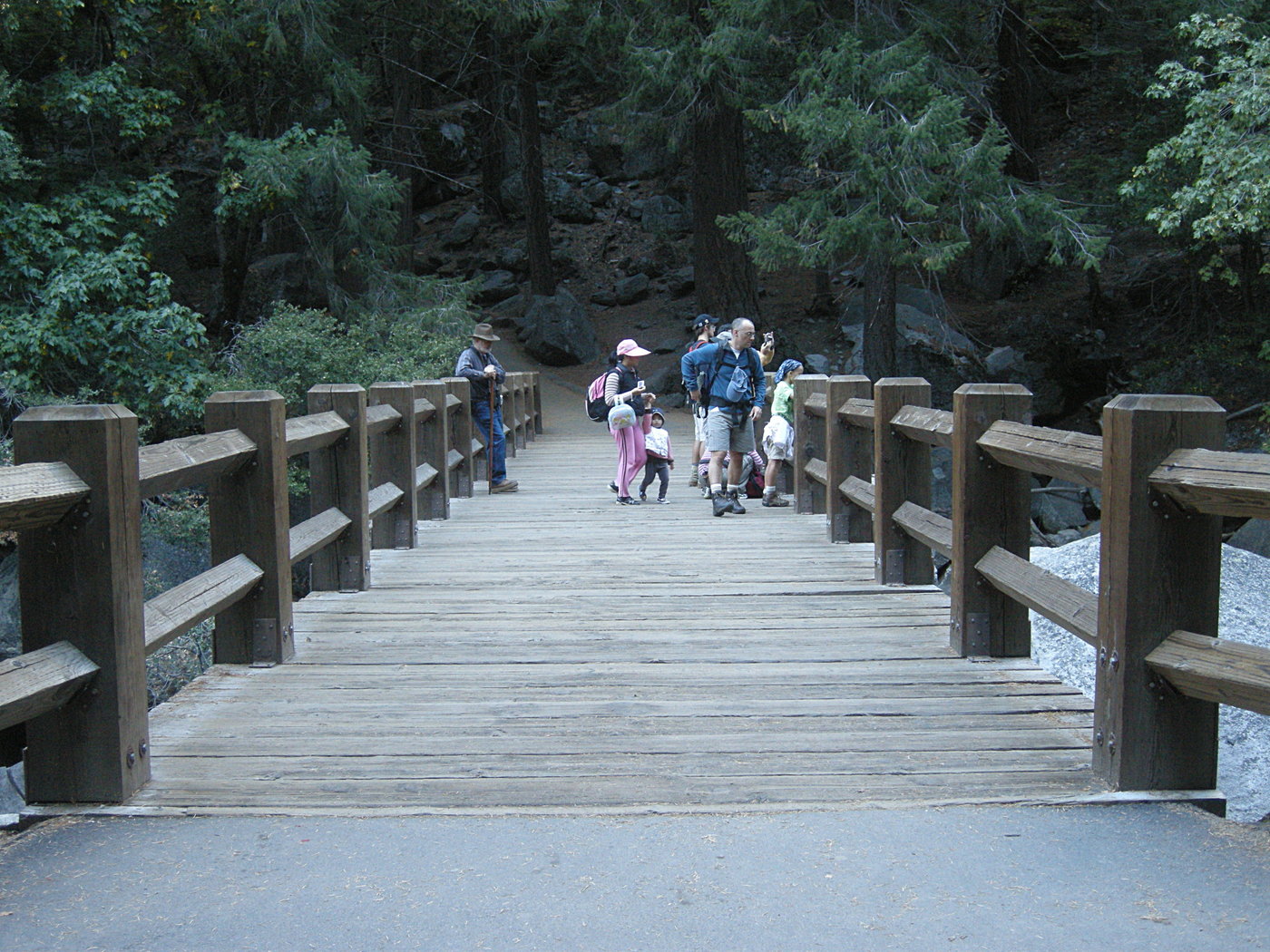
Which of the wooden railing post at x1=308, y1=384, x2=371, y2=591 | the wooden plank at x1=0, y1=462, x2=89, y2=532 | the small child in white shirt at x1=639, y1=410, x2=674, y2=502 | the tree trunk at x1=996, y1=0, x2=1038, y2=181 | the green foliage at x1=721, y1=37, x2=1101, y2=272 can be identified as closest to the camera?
the wooden plank at x1=0, y1=462, x2=89, y2=532

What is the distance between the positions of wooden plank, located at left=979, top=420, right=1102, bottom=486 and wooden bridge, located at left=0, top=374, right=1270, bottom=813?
2 cm

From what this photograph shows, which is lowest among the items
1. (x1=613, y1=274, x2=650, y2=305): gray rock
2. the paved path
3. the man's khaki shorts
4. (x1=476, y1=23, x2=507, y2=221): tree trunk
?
the paved path

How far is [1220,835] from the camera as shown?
11.4 ft

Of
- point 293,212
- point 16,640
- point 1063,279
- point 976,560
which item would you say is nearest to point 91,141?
point 293,212

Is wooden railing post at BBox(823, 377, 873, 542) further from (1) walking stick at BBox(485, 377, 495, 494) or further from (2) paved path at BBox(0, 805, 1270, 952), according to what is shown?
(2) paved path at BBox(0, 805, 1270, 952)

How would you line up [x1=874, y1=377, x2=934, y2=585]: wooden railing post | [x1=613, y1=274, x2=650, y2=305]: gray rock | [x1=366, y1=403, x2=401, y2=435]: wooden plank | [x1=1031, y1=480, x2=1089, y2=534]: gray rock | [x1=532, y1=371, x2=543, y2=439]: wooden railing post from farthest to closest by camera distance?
[x1=613, y1=274, x2=650, y2=305]: gray rock
[x1=532, y1=371, x2=543, y2=439]: wooden railing post
[x1=1031, y1=480, x2=1089, y2=534]: gray rock
[x1=366, y1=403, x2=401, y2=435]: wooden plank
[x1=874, y1=377, x2=934, y2=585]: wooden railing post

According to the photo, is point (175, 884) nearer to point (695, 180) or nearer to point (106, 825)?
point (106, 825)

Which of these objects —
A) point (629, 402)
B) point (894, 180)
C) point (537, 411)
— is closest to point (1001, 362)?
point (894, 180)

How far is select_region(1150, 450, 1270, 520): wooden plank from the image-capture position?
3.32 metres

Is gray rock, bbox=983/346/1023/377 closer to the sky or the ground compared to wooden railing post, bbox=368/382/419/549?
closer to the sky

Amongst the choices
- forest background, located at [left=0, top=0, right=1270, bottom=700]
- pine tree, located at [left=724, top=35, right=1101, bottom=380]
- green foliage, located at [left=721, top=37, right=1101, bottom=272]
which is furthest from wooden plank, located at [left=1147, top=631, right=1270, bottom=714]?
pine tree, located at [left=724, top=35, right=1101, bottom=380]

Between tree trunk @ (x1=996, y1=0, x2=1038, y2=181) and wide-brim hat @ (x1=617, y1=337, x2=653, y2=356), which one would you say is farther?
tree trunk @ (x1=996, y1=0, x2=1038, y2=181)

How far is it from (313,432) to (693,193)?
19.7 metres

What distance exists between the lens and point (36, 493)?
3.52m
